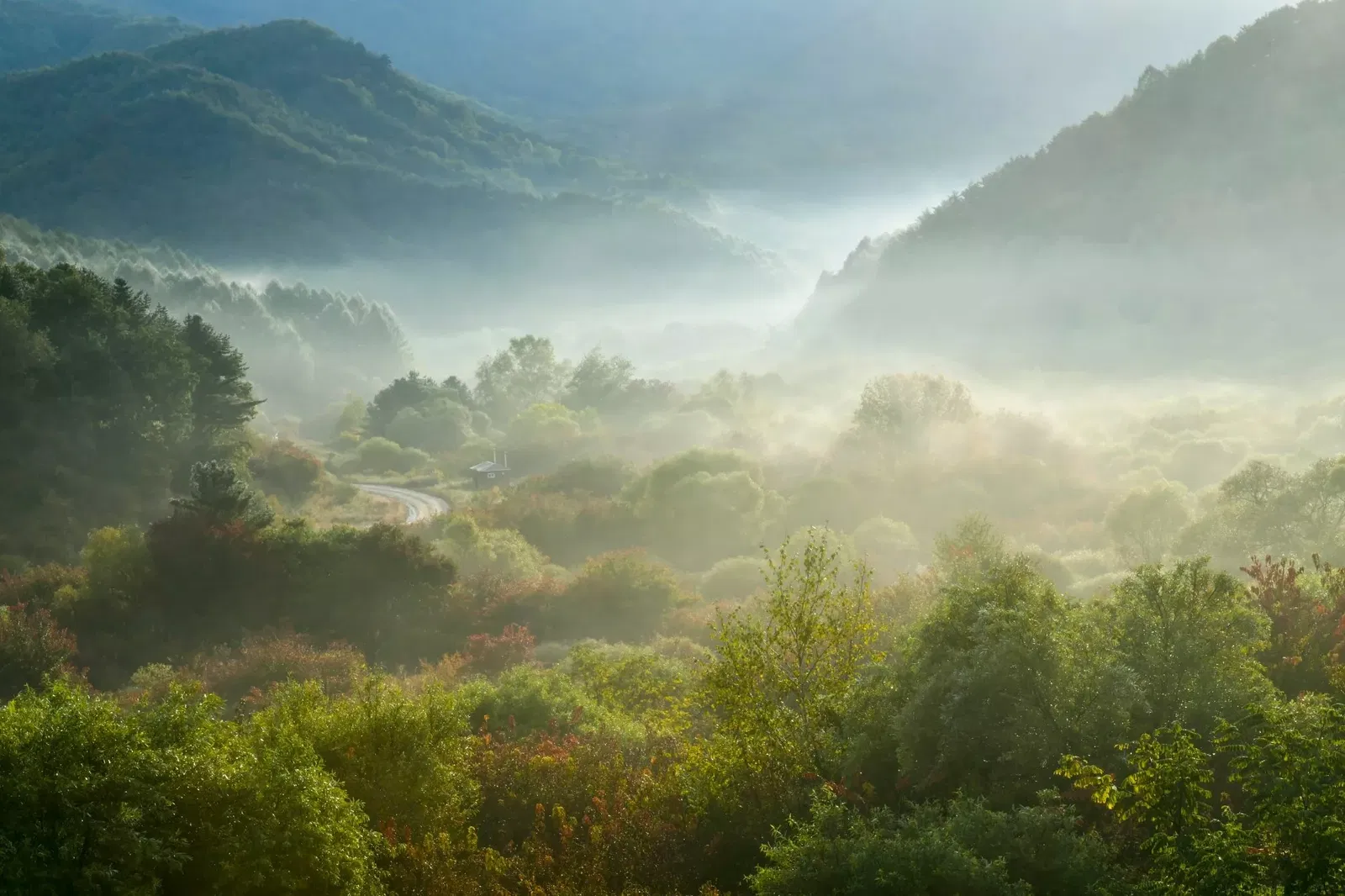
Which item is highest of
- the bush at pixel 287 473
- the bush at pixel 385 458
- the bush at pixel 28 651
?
the bush at pixel 385 458

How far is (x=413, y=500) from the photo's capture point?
280 ft

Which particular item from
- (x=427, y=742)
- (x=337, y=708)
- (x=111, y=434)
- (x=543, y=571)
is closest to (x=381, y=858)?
(x=427, y=742)

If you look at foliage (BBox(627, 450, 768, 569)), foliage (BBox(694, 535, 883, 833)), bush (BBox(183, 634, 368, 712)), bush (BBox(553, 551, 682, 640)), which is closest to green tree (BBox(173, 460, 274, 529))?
bush (BBox(183, 634, 368, 712))

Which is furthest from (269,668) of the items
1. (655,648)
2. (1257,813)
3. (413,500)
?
(413,500)

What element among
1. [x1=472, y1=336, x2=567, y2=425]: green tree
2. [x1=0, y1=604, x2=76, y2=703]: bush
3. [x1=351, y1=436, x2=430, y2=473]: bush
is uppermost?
[x1=472, y1=336, x2=567, y2=425]: green tree

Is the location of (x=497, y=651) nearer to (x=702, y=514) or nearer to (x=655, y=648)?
(x=655, y=648)

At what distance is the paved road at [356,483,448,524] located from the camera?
77.0 metres

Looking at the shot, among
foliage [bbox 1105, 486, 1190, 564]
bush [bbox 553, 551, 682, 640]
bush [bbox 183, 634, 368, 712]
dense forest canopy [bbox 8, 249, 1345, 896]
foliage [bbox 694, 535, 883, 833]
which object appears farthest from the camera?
foliage [bbox 1105, 486, 1190, 564]

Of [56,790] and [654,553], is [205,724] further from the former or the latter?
[654,553]

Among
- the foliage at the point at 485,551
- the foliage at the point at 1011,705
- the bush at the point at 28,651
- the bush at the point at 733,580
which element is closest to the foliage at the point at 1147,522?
the bush at the point at 733,580

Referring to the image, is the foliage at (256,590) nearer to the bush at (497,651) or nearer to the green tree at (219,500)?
the green tree at (219,500)

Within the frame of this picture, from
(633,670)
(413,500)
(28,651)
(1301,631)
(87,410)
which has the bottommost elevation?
(633,670)

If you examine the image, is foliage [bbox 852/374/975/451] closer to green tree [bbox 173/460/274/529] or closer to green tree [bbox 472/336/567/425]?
green tree [bbox 173/460/274/529]

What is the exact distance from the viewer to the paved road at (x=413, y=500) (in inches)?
→ 3031
